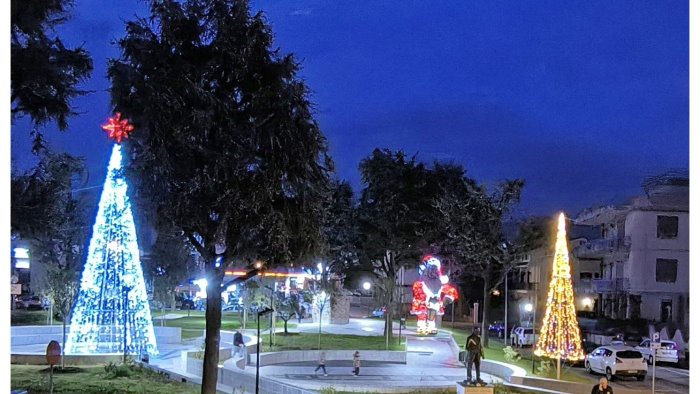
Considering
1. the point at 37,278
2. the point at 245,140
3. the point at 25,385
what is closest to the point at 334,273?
the point at 37,278

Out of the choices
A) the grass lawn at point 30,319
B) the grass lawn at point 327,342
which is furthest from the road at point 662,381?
the grass lawn at point 30,319

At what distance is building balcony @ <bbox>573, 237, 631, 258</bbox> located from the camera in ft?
128

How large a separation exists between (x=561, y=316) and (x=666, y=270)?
17.3 meters

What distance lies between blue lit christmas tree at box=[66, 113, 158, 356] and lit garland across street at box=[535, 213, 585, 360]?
12.8 meters

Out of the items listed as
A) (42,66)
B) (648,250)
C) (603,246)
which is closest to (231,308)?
(603,246)

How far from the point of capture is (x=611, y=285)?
40375 millimetres

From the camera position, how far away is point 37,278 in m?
37.2

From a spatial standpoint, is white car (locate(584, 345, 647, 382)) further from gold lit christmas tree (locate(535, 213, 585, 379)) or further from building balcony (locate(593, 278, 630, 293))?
building balcony (locate(593, 278, 630, 293))

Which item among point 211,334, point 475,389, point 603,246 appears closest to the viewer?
point 211,334

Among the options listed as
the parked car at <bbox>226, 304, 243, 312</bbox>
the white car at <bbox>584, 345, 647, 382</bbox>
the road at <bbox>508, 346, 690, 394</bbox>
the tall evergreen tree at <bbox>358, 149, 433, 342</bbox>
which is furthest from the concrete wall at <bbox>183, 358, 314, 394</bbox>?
the parked car at <bbox>226, 304, 243, 312</bbox>

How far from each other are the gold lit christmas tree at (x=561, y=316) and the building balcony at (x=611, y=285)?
57.6ft

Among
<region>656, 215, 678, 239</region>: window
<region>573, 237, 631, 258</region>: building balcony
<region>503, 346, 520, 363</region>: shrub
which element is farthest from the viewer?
<region>573, 237, 631, 258</region>: building balcony

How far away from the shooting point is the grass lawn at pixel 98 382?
51.8 ft

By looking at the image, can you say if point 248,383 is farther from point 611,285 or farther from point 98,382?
point 611,285
